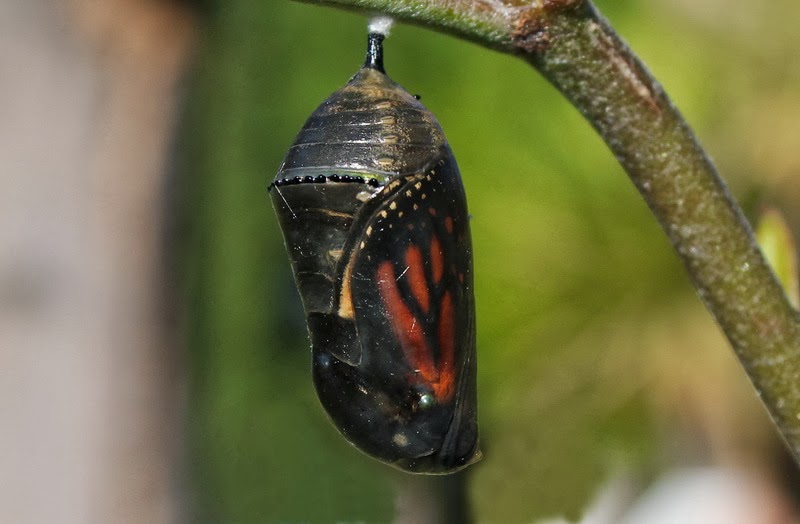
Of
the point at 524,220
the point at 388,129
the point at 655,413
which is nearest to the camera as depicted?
the point at 388,129

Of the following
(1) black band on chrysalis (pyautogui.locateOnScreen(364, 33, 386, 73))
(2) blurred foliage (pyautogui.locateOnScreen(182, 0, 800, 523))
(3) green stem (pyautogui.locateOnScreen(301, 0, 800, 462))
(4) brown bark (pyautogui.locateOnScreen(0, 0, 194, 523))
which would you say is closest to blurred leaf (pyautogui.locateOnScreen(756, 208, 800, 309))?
(3) green stem (pyautogui.locateOnScreen(301, 0, 800, 462))

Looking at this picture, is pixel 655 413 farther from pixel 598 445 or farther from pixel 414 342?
pixel 414 342

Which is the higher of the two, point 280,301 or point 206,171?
point 206,171

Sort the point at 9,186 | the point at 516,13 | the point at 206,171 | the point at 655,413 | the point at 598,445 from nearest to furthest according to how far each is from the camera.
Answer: the point at 516,13
the point at 598,445
the point at 655,413
the point at 9,186
the point at 206,171

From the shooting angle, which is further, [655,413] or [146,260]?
[146,260]

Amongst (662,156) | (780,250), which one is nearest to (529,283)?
(780,250)

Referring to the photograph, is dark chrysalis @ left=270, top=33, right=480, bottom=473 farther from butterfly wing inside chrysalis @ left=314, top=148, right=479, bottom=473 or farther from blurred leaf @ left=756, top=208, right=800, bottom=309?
blurred leaf @ left=756, top=208, right=800, bottom=309

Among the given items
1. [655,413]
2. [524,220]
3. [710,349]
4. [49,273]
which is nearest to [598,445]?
[655,413]

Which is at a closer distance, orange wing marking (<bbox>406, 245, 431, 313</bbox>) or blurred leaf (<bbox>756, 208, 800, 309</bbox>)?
blurred leaf (<bbox>756, 208, 800, 309</bbox>)
